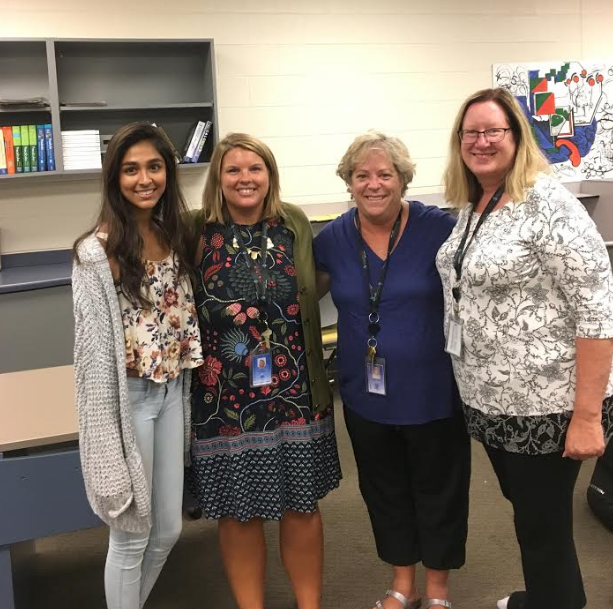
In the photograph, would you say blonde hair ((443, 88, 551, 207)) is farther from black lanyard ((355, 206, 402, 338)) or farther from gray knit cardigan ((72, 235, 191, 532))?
gray knit cardigan ((72, 235, 191, 532))

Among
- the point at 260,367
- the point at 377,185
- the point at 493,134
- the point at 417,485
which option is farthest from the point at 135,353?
the point at 493,134

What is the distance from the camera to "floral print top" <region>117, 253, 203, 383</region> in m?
1.62

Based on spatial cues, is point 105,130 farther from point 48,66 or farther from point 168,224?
point 168,224

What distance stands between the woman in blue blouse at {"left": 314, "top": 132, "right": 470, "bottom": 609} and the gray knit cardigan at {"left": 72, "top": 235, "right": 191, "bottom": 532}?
651 mm

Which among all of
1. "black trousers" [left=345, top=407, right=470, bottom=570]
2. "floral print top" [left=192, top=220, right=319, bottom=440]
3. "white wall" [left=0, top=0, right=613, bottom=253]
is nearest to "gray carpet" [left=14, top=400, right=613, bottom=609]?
"black trousers" [left=345, top=407, right=470, bottom=570]

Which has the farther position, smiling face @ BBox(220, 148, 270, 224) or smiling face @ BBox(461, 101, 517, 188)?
smiling face @ BBox(220, 148, 270, 224)

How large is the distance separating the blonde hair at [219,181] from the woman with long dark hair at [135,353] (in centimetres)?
10

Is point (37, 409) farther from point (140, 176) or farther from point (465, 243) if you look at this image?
point (465, 243)

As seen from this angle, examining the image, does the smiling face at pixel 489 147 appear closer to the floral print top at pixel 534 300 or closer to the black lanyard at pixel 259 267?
the floral print top at pixel 534 300

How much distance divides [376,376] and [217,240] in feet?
1.94

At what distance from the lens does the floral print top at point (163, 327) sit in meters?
1.62

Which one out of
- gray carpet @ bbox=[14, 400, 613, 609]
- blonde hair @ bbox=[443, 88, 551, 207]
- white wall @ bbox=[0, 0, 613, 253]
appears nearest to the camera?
blonde hair @ bbox=[443, 88, 551, 207]

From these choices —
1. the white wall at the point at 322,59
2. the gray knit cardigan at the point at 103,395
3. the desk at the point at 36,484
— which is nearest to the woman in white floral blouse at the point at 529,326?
the gray knit cardigan at the point at 103,395

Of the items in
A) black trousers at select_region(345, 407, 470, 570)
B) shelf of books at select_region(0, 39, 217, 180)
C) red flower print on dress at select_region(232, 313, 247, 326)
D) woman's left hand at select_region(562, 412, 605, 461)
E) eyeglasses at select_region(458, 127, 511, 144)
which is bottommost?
black trousers at select_region(345, 407, 470, 570)
